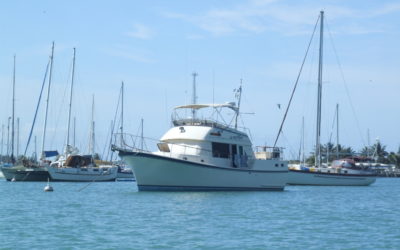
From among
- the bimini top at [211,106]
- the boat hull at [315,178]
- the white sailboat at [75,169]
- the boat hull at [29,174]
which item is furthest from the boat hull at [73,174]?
the bimini top at [211,106]

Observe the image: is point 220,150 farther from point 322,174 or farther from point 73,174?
point 73,174

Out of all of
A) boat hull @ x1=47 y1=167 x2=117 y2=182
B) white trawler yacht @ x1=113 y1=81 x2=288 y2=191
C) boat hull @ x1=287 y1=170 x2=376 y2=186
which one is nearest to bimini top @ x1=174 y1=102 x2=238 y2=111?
white trawler yacht @ x1=113 y1=81 x2=288 y2=191

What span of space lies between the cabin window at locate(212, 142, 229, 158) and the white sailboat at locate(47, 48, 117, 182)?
25.3 m

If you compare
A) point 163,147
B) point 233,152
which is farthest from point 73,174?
point 233,152

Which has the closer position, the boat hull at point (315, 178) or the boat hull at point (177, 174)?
the boat hull at point (177, 174)

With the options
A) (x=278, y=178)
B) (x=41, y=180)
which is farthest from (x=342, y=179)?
(x=41, y=180)

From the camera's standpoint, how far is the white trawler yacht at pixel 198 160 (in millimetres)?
39531

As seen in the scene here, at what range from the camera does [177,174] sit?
130ft

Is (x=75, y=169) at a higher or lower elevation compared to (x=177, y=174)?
higher

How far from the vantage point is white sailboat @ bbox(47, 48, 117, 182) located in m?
63.8

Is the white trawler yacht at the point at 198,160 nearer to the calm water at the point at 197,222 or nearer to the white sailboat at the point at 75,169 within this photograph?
the calm water at the point at 197,222

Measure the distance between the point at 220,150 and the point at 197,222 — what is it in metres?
14.5

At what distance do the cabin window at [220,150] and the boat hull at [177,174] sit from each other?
856 mm

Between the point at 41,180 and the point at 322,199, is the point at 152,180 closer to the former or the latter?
the point at 322,199
